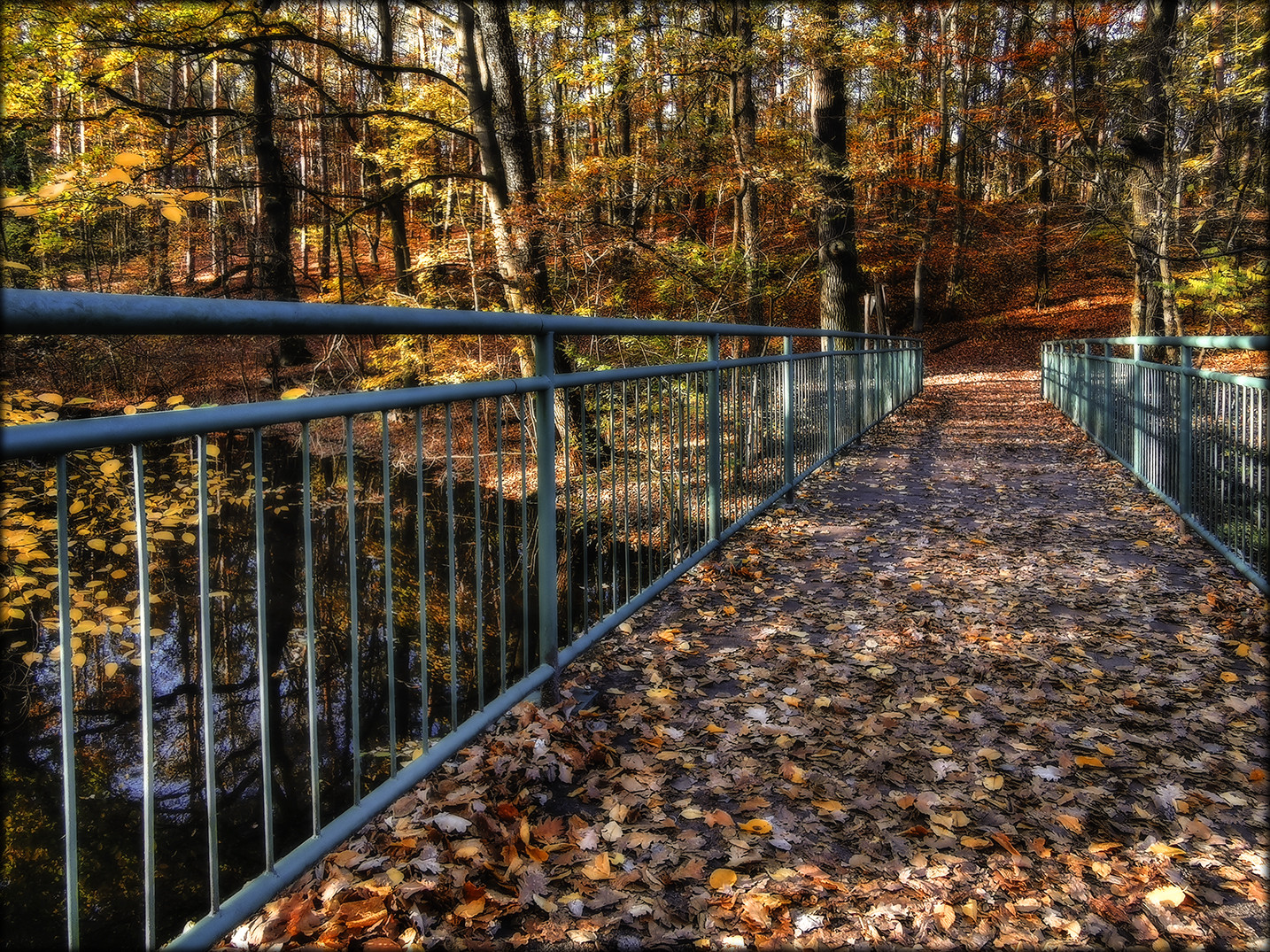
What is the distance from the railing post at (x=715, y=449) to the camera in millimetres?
4820

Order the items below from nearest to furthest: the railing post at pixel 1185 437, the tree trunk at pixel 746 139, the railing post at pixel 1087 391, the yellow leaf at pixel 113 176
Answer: the yellow leaf at pixel 113 176 < the railing post at pixel 1185 437 < the railing post at pixel 1087 391 < the tree trunk at pixel 746 139

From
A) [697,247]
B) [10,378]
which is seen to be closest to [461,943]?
[10,378]

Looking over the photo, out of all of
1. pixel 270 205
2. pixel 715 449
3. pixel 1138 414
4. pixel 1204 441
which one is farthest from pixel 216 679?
pixel 270 205

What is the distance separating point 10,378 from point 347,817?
7.75 meters

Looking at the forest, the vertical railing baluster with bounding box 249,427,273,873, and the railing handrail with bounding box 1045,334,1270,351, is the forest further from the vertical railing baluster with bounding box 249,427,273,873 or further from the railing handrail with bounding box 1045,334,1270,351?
the vertical railing baluster with bounding box 249,427,273,873

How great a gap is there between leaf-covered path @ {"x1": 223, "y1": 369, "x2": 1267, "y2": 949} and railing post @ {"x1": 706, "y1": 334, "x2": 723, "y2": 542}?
376 millimetres

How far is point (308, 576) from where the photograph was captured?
212 cm

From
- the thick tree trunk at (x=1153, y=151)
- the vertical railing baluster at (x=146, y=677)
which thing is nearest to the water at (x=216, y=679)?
the vertical railing baluster at (x=146, y=677)

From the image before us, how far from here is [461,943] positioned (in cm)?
200

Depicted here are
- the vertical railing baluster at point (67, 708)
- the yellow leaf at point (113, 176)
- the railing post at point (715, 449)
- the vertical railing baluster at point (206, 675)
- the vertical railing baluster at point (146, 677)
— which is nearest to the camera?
the vertical railing baluster at point (67, 708)

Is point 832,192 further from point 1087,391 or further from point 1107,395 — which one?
point 1107,395

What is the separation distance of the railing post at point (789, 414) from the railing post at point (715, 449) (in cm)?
175

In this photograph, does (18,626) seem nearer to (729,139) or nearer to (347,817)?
(347,817)

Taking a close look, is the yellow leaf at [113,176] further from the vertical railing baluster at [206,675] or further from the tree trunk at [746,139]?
the tree trunk at [746,139]
